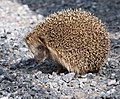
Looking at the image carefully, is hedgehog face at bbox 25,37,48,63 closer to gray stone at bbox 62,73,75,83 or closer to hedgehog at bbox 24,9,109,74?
hedgehog at bbox 24,9,109,74

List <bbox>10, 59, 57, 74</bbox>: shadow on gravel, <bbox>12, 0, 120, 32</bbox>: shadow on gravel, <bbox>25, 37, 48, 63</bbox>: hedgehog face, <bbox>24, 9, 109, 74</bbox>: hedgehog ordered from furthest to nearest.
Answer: <bbox>12, 0, 120, 32</bbox>: shadow on gravel < <bbox>10, 59, 57, 74</bbox>: shadow on gravel < <bbox>25, 37, 48, 63</bbox>: hedgehog face < <bbox>24, 9, 109, 74</bbox>: hedgehog

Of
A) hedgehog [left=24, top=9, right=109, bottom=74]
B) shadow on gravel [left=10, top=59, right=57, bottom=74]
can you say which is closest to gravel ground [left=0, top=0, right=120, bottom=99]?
shadow on gravel [left=10, top=59, right=57, bottom=74]

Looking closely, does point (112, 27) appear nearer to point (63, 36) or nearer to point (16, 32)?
point (16, 32)

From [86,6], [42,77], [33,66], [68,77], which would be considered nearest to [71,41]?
[68,77]

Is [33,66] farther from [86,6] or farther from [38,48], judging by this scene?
[86,6]

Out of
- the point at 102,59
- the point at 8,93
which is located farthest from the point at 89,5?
the point at 8,93

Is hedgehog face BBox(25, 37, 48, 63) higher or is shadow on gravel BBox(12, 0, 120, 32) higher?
shadow on gravel BBox(12, 0, 120, 32)
